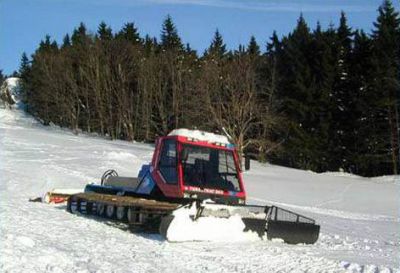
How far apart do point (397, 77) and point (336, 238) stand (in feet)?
99.6

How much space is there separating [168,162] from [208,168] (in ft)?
3.32

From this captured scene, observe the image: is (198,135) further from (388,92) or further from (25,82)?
(25,82)

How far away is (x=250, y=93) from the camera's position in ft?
136

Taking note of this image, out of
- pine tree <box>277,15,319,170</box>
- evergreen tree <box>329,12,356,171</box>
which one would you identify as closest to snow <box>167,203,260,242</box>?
evergreen tree <box>329,12,356,171</box>

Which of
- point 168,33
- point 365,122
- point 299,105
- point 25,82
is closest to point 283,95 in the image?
point 299,105

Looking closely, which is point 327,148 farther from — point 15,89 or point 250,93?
point 15,89

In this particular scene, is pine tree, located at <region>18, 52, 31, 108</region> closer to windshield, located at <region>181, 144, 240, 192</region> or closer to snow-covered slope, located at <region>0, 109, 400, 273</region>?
snow-covered slope, located at <region>0, 109, 400, 273</region>

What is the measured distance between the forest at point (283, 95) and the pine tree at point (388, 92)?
71 mm

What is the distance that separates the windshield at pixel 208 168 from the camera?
14398mm

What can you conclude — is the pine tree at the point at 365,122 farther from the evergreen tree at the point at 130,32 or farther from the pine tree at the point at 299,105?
the evergreen tree at the point at 130,32

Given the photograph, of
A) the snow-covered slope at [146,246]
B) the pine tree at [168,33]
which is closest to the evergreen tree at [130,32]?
the pine tree at [168,33]

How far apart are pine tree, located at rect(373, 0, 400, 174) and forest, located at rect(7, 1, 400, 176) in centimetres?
7

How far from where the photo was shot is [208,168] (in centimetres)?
1466

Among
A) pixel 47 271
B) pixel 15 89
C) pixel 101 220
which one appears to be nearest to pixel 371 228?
pixel 101 220
